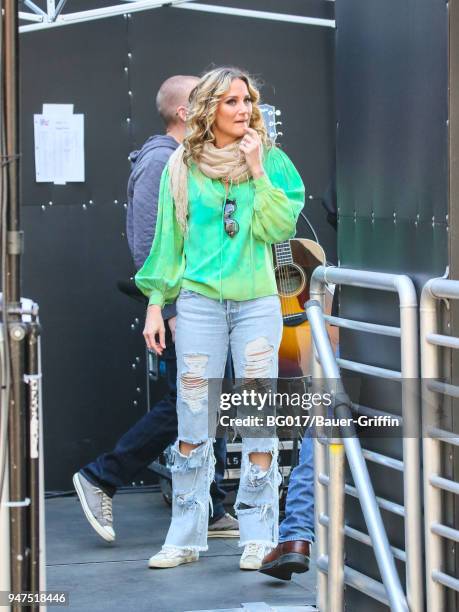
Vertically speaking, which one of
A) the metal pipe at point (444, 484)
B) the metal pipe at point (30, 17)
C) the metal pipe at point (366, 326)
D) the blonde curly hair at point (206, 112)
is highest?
the metal pipe at point (30, 17)

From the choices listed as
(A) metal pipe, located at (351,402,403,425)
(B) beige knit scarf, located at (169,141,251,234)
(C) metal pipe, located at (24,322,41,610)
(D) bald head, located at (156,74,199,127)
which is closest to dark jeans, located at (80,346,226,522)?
(B) beige knit scarf, located at (169,141,251,234)

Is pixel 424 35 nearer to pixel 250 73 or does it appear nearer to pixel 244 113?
pixel 244 113

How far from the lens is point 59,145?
651 centimetres

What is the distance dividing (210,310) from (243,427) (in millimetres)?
478

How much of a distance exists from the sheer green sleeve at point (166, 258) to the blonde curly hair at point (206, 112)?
16 cm

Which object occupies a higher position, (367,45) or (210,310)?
(367,45)

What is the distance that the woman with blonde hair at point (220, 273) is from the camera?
4.64m

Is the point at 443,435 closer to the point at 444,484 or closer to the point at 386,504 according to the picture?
the point at 444,484

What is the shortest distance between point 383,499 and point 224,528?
6.90 feet

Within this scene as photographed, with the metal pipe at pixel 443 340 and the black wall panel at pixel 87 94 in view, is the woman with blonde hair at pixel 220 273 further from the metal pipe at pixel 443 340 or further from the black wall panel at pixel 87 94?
the black wall panel at pixel 87 94

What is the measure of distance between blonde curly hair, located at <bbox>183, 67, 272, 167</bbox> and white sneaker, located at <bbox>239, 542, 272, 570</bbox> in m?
1.49

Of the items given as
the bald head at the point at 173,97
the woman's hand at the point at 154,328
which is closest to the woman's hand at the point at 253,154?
the woman's hand at the point at 154,328

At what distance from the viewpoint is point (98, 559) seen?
517 centimetres

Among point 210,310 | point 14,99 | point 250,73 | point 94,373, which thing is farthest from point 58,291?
point 14,99
